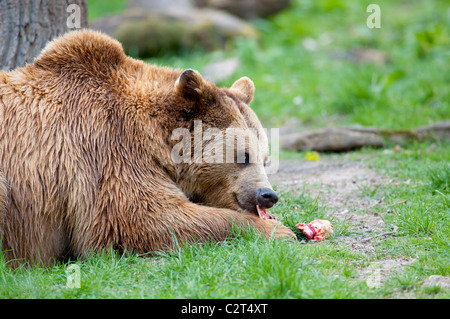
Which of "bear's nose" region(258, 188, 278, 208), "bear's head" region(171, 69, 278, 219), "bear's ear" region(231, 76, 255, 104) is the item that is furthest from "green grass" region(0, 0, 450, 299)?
"bear's ear" region(231, 76, 255, 104)

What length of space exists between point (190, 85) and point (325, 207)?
6.54 feet

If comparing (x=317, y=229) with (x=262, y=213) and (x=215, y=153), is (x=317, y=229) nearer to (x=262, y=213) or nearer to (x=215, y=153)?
(x=262, y=213)

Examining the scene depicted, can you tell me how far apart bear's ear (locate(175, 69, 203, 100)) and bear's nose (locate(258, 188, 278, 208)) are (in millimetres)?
1069

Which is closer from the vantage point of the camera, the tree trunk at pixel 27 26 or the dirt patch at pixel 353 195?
the dirt patch at pixel 353 195

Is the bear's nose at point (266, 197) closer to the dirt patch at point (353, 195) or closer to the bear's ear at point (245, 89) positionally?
the dirt patch at point (353, 195)

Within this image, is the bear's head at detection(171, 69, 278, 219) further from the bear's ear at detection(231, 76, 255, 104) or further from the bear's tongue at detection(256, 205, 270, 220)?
the bear's ear at detection(231, 76, 255, 104)

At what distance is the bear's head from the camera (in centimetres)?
494

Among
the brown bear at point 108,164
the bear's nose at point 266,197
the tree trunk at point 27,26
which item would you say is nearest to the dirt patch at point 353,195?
the bear's nose at point 266,197

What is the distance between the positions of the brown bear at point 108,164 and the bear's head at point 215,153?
0.01 meters

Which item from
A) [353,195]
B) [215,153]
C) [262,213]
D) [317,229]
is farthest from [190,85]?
[353,195]

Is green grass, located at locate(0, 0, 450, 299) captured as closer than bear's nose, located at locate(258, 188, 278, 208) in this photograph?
Yes

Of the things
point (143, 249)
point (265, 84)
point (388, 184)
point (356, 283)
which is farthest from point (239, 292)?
point (265, 84)

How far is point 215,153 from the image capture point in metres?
4.98

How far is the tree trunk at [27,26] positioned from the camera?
19.9 feet
